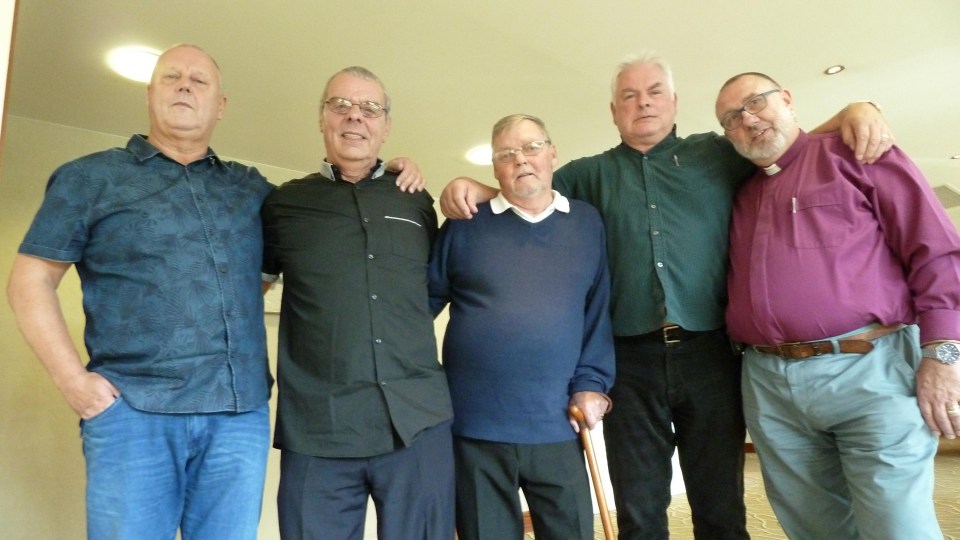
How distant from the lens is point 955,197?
19.3 ft

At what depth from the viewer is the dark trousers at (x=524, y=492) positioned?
5.50 feet

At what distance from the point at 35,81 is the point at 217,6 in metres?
1.12

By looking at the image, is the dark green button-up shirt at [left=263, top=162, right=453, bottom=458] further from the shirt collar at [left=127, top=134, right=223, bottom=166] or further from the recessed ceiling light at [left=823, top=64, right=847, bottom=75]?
the recessed ceiling light at [left=823, top=64, right=847, bottom=75]

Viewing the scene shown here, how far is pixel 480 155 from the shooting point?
402cm

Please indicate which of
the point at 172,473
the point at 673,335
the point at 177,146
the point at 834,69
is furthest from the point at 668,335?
the point at 834,69

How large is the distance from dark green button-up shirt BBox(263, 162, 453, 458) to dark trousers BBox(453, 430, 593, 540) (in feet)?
0.60

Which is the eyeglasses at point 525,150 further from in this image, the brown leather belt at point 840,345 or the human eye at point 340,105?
the brown leather belt at point 840,345

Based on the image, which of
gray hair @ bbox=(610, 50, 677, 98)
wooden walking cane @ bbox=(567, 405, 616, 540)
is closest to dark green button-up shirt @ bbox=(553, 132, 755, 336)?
gray hair @ bbox=(610, 50, 677, 98)

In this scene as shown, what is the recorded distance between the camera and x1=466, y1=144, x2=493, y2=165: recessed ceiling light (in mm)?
3884

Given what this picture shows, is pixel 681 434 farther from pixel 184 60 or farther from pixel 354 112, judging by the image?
pixel 184 60

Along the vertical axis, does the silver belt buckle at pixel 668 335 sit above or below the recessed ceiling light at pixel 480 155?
below

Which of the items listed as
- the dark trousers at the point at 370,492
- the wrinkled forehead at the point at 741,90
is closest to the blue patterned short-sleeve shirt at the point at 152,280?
the dark trousers at the point at 370,492

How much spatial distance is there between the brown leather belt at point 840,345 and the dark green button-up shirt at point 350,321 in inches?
35.9

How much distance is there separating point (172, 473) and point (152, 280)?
0.45 meters
